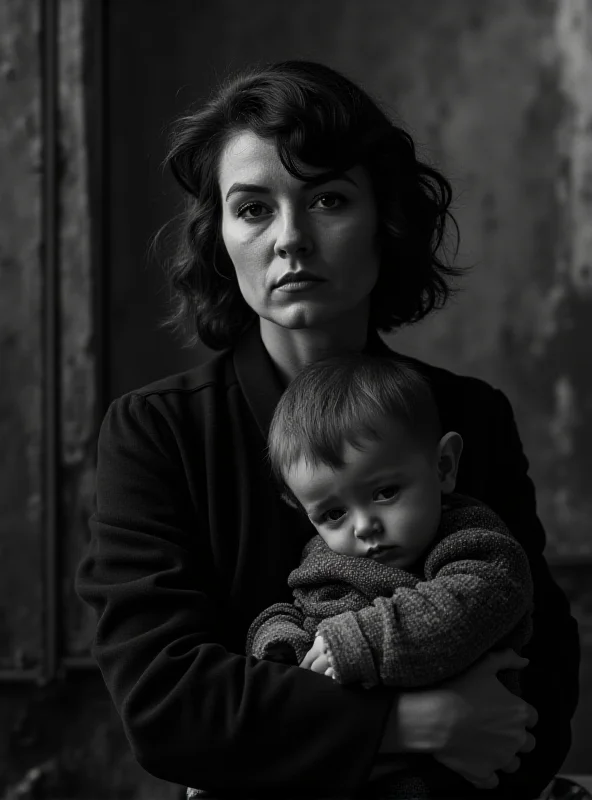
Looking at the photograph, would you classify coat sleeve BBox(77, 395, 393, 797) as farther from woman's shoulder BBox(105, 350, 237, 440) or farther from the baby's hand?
woman's shoulder BBox(105, 350, 237, 440)

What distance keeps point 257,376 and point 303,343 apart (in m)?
0.10

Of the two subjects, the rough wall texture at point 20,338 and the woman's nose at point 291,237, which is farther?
the rough wall texture at point 20,338

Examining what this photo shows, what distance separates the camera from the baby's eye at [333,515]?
1482 millimetres

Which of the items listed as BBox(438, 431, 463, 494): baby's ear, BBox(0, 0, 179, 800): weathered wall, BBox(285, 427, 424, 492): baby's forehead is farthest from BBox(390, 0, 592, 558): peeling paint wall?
BBox(285, 427, 424, 492): baby's forehead

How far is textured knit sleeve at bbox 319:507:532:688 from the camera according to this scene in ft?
4.42

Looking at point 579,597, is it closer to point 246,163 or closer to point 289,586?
point 289,586

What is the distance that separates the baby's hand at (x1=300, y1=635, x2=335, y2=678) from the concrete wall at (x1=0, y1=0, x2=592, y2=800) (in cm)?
178

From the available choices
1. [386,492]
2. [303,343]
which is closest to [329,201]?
[303,343]

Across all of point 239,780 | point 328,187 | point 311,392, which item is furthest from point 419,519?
point 328,187

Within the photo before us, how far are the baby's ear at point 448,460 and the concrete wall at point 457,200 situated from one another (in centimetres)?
167

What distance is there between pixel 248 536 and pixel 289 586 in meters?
0.11

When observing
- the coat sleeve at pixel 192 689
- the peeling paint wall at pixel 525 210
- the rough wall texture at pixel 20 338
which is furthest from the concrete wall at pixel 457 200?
the coat sleeve at pixel 192 689

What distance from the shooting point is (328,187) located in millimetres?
1649

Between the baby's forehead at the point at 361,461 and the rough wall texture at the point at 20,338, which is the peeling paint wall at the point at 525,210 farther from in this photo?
the baby's forehead at the point at 361,461
